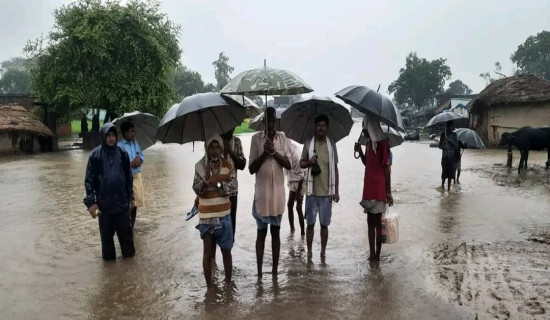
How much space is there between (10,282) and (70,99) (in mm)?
23052

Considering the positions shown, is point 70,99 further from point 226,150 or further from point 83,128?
point 226,150

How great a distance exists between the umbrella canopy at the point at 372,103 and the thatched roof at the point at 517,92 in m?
20.4

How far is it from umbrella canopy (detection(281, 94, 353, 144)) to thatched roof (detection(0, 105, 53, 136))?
21556mm

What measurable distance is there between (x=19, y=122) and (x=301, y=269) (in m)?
23.3

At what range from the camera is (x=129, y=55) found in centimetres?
2722

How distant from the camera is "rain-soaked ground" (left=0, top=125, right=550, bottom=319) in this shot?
421cm

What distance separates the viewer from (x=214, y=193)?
4438 mm

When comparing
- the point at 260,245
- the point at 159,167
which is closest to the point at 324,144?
the point at 260,245

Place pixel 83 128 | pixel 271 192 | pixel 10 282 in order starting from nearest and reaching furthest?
pixel 271 192
pixel 10 282
pixel 83 128

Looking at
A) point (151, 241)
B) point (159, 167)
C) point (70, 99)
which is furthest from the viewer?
point (70, 99)

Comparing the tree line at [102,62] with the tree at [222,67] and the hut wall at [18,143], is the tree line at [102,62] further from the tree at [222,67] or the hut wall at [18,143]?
the tree at [222,67]

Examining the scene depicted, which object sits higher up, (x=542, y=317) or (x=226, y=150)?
(x=226, y=150)

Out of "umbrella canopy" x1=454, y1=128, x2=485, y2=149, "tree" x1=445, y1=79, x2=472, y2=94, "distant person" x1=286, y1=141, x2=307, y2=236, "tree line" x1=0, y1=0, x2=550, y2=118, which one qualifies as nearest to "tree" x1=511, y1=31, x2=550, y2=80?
"tree" x1=445, y1=79, x2=472, y2=94

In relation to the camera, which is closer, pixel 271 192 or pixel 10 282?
pixel 271 192
